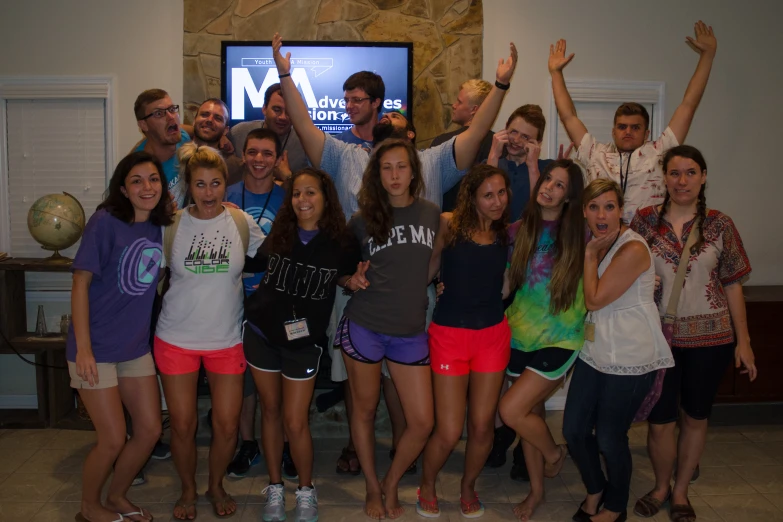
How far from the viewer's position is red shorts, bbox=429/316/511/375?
2764 millimetres

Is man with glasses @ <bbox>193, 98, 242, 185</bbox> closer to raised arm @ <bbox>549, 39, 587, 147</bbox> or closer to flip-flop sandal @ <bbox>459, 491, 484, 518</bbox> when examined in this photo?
raised arm @ <bbox>549, 39, 587, 147</bbox>

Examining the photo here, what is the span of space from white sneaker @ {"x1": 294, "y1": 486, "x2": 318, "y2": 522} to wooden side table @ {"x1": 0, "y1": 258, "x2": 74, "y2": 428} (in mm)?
1967

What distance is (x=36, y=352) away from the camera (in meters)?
4.02

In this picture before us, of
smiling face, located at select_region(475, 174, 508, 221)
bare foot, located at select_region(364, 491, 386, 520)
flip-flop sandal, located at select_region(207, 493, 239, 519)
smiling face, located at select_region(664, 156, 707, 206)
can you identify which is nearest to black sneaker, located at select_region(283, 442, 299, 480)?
A: flip-flop sandal, located at select_region(207, 493, 239, 519)

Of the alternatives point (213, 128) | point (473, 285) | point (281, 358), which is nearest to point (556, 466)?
point (473, 285)

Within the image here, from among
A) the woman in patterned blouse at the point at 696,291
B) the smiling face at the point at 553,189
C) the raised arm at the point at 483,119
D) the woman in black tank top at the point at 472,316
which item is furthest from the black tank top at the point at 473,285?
the woman in patterned blouse at the point at 696,291

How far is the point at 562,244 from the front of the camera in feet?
9.09

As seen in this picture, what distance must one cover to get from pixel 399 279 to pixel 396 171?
45 centimetres

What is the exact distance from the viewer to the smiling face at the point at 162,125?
328 centimetres

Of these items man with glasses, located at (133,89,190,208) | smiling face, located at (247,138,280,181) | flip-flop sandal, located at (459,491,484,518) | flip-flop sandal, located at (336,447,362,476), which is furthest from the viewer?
flip-flop sandal, located at (336,447,362,476)

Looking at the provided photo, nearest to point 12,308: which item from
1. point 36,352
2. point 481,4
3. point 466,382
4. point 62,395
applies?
point 36,352

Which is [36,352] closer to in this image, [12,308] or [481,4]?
[12,308]

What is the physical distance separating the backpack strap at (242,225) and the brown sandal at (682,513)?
2223mm

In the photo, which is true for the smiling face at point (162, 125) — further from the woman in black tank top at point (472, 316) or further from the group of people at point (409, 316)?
the woman in black tank top at point (472, 316)
